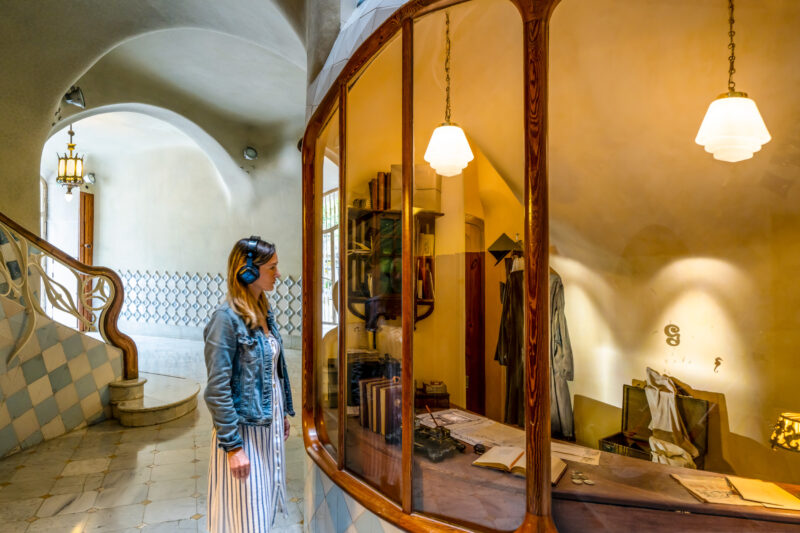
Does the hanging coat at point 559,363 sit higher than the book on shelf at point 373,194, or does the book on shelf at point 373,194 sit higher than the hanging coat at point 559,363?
the book on shelf at point 373,194

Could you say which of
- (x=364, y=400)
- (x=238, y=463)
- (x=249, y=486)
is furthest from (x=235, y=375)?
(x=364, y=400)

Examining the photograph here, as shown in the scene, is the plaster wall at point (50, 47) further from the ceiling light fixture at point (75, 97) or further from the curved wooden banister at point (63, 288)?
the ceiling light fixture at point (75, 97)

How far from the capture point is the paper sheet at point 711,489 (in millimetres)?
1228

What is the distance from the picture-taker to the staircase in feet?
11.2

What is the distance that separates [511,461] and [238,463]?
0.88 metres

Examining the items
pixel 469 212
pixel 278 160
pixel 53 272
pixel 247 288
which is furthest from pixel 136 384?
pixel 53 272

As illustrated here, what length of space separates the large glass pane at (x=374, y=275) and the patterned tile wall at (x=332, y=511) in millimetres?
101

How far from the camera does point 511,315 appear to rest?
1.38 m

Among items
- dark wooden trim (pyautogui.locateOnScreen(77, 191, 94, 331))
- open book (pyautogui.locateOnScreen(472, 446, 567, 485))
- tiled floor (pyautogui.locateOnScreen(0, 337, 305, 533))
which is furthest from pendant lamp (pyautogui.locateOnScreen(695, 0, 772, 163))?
dark wooden trim (pyautogui.locateOnScreen(77, 191, 94, 331))

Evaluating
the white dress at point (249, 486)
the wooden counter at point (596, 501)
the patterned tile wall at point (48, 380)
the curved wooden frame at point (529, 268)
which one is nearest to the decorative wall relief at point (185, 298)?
the patterned tile wall at point (48, 380)

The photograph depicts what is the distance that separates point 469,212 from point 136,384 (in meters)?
4.06

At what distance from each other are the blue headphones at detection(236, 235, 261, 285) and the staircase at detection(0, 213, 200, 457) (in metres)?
2.79

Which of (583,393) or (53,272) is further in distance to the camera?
(53,272)

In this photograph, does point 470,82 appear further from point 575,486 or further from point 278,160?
point 278,160
